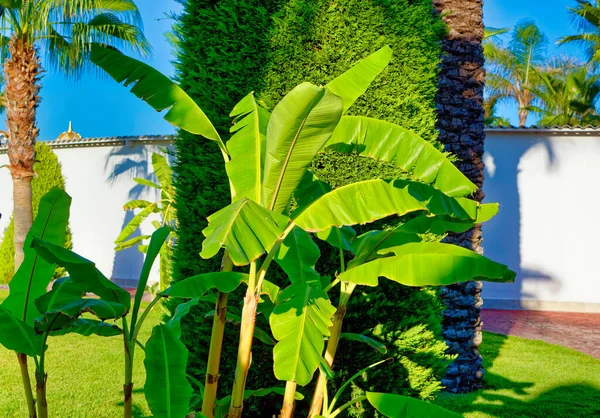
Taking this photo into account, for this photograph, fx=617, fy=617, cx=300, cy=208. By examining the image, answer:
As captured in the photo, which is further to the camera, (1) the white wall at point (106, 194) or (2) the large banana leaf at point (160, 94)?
(1) the white wall at point (106, 194)

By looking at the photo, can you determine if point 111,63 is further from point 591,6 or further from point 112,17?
point 591,6

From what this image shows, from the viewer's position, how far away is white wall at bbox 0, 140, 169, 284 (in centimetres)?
1750

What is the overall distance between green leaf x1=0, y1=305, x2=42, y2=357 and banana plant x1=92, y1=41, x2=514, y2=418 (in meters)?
0.96

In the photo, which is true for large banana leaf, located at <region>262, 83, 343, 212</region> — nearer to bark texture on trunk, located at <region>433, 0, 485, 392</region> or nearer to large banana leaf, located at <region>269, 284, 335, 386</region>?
large banana leaf, located at <region>269, 284, 335, 386</region>

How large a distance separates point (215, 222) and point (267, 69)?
8.92ft

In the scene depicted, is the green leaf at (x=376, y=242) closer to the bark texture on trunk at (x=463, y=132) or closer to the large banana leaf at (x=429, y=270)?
the large banana leaf at (x=429, y=270)

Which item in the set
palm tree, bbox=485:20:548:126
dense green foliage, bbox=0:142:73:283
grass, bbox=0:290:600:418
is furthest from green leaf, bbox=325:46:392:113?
palm tree, bbox=485:20:548:126

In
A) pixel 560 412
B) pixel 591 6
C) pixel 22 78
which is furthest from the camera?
pixel 591 6

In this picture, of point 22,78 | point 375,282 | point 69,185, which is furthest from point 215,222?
point 69,185

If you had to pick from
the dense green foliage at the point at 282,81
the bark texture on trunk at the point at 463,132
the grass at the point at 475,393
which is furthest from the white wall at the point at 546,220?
the dense green foliage at the point at 282,81

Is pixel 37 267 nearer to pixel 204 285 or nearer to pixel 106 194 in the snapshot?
pixel 204 285

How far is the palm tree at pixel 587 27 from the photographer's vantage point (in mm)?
27047

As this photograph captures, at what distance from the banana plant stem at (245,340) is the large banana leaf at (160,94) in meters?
0.89

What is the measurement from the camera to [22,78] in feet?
41.3
